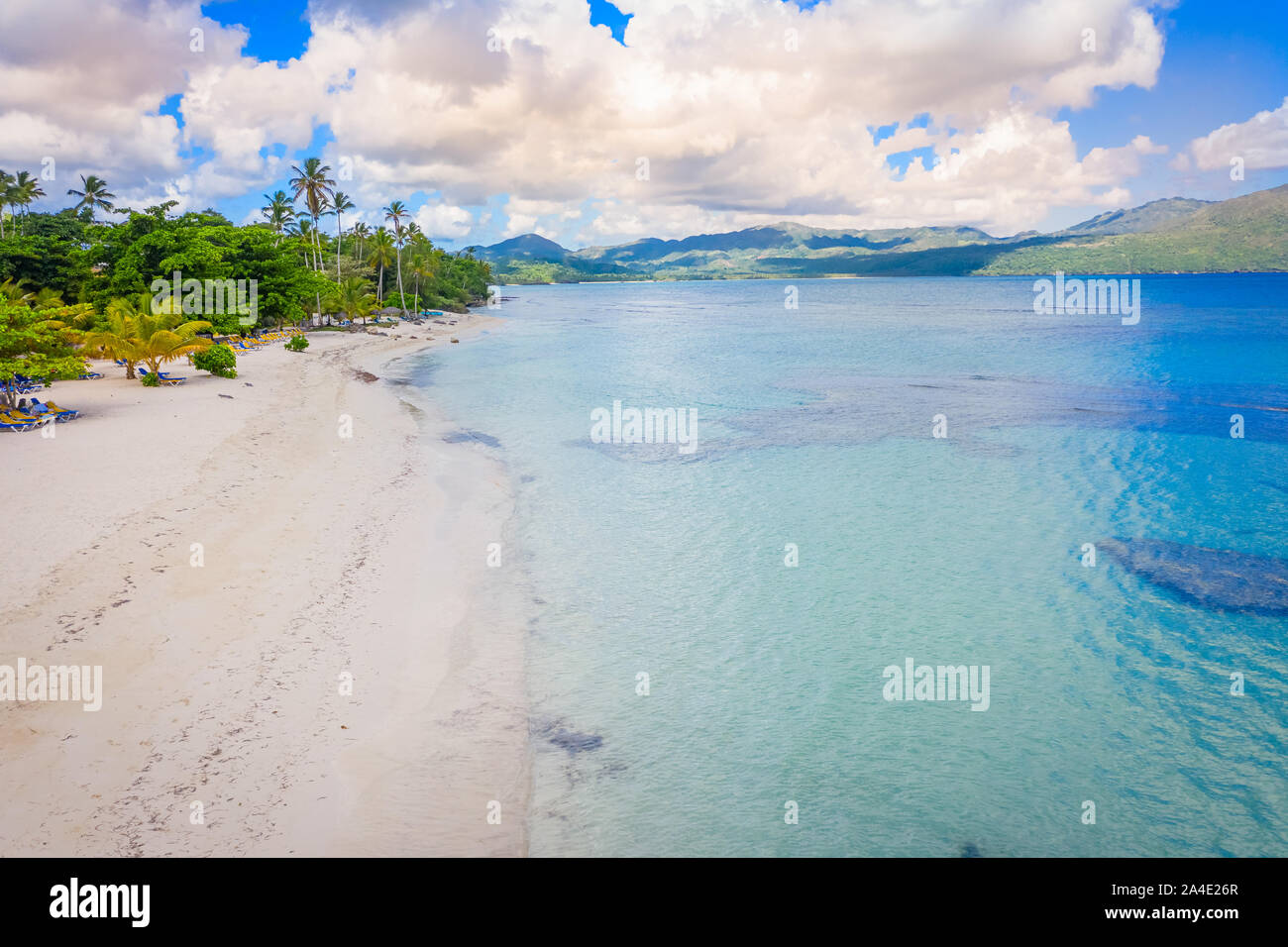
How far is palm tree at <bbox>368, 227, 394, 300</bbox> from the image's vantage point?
82.4m

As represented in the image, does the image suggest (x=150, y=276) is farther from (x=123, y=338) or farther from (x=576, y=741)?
(x=576, y=741)

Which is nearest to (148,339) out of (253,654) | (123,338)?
(123,338)

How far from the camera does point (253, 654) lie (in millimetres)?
10766

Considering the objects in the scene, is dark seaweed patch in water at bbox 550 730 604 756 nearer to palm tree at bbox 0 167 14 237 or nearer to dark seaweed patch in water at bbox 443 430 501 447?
dark seaweed patch in water at bbox 443 430 501 447

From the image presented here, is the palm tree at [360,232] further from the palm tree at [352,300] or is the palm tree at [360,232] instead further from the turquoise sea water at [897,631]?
the turquoise sea water at [897,631]

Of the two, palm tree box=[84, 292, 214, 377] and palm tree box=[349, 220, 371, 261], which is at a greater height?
palm tree box=[349, 220, 371, 261]

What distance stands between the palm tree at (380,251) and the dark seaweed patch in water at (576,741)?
83.9 m

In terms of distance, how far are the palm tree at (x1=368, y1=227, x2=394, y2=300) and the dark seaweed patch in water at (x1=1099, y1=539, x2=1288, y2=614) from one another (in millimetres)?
83095

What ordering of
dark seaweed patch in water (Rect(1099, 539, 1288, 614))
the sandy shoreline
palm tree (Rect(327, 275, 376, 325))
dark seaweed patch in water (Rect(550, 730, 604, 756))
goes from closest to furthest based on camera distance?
the sandy shoreline < dark seaweed patch in water (Rect(550, 730, 604, 756)) < dark seaweed patch in water (Rect(1099, 539, 1288, 614)) < palm tree (Rect(327, 275, 376, 325))

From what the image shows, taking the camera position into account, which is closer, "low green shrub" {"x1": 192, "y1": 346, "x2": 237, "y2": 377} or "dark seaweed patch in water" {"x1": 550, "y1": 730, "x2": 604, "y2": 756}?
"dark seaweed patch in water" {"x1": 550, "y1": 730, "x2": 604, "y2": 756}

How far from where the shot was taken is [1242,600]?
14773 mm

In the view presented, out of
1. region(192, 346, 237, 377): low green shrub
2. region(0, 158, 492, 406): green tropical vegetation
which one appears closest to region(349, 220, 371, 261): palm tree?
region(0, 158, 492, 406): green tropical vegetation
